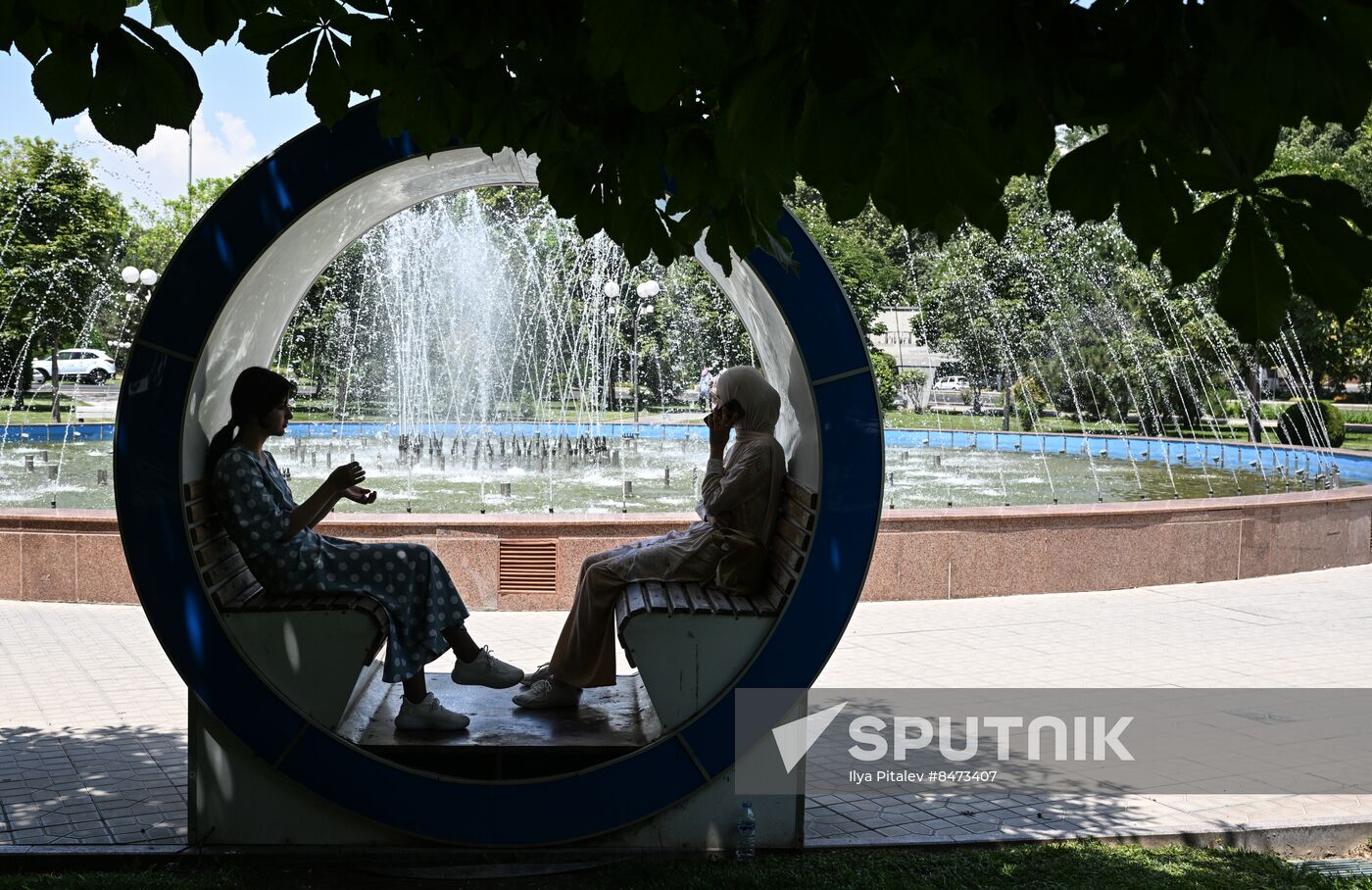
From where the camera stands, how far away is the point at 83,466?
1895 cm

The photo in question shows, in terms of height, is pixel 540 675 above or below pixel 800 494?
below

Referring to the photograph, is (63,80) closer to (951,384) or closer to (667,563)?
(667,563)

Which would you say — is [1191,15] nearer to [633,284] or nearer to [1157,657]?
[1157,657]

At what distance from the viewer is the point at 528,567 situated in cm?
911

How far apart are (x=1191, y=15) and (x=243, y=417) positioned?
11.9 feet

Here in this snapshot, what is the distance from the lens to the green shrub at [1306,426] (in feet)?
92.2

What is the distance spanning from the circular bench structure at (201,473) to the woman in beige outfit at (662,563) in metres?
0.38

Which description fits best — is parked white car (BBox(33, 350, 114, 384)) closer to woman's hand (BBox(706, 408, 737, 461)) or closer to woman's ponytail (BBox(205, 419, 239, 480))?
woman's ponytail (BBox(205, 419, 239, 480))

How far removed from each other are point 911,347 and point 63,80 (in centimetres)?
5753

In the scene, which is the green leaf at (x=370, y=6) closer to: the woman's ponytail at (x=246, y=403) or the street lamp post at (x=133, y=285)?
the woman's ponytail at (x=246, y=403)

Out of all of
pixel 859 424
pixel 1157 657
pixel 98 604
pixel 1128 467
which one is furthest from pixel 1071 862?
pixel 1128 467

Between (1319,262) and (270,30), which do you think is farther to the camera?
(270,30)

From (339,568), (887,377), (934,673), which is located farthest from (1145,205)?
(887,377)

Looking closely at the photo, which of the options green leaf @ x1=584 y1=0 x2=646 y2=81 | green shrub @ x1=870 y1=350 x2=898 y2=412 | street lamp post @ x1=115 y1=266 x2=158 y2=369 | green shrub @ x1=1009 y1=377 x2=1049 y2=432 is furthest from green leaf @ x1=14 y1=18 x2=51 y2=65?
green shrub @ x1=1009 y1=377 x2=1049 y2=432
